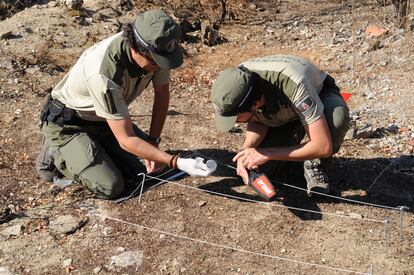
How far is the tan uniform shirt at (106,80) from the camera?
337 cm

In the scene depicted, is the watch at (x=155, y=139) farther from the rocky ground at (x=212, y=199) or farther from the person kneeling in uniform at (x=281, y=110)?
the person kneeling in uniform at (x=281, y=110)

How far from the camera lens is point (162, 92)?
4004mm

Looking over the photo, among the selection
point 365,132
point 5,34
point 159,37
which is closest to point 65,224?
point 159,37

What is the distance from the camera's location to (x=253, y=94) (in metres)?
3.09

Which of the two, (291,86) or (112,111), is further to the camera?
(112,111)

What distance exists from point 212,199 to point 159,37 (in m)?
1.20

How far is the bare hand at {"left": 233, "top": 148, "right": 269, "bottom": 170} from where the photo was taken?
3375 mm

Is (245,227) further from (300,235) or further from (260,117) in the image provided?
(260,117)

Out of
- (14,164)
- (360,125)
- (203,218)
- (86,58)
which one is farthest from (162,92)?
(360,125)

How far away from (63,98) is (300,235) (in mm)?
1814

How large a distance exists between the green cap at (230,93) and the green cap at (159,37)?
15.1 inches

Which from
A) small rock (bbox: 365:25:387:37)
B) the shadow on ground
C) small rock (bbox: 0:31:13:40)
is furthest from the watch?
small rock (bbox: 365:25:387:37)

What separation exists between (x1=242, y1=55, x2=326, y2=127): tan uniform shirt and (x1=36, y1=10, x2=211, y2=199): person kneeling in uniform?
1.71 ft

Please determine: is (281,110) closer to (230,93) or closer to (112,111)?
(230,93)
